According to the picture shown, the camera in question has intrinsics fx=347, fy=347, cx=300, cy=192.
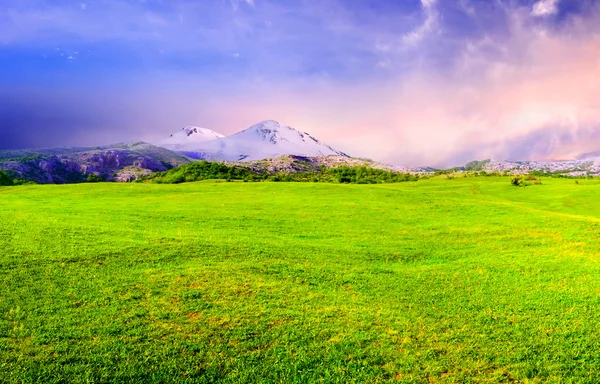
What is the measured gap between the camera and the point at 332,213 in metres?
42.7

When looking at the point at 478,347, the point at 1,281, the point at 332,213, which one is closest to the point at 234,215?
the point at 332,213

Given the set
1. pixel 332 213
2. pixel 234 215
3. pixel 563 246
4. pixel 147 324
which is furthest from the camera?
pixel 332 213

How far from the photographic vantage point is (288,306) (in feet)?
50.9

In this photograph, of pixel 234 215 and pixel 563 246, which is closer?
pixel 563 246

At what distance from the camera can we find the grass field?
1144 centimetres

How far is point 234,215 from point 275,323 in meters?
25.8

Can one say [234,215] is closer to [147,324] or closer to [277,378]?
[147,324]

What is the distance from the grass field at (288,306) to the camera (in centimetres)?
1144

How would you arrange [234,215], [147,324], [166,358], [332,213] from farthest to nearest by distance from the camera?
[332,213] < [234,215] < [147,324] < [166,358]

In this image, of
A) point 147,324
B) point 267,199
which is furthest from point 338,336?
point 267,199

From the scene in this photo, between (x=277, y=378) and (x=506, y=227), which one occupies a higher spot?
(x=506, y=227)

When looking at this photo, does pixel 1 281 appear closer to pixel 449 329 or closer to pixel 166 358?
pixel 166 358

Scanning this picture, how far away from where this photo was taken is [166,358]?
11.4 meters

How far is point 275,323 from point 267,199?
133 feet
